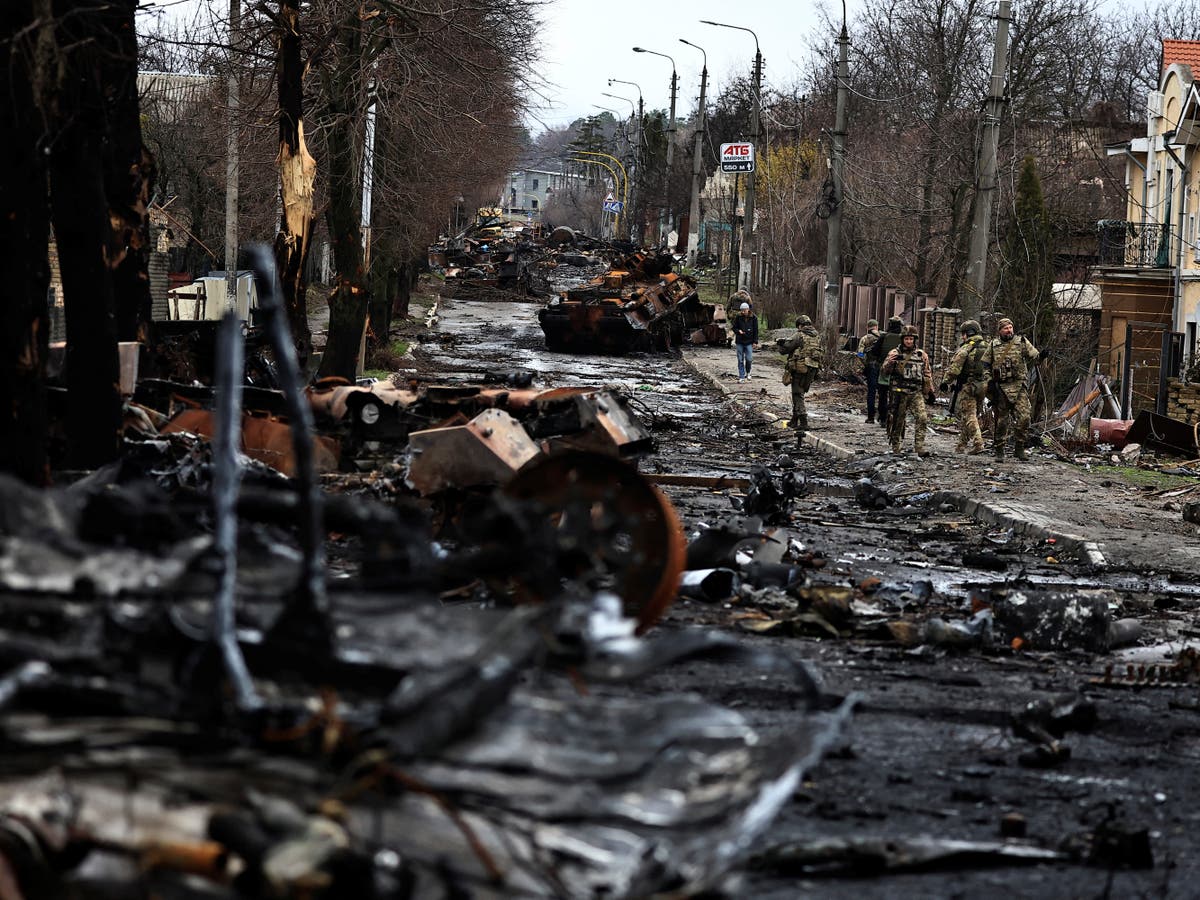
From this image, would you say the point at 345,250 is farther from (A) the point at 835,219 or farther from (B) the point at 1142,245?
(B) the point at 1142,245

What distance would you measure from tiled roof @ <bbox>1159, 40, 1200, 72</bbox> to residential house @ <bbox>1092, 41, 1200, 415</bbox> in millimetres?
24

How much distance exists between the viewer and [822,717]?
22.6 ft

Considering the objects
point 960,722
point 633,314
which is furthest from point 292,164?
point 633,314

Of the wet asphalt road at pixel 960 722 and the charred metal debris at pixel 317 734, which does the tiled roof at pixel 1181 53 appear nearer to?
the wet asphalt road at pixel 960 722

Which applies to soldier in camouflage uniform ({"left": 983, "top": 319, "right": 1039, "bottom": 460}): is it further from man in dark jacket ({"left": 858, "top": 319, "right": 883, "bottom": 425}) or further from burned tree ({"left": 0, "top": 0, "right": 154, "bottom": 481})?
burned tree ({"left": 0, "top": 0, "right": 154, "bottom": 481})

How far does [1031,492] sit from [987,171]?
300 inches

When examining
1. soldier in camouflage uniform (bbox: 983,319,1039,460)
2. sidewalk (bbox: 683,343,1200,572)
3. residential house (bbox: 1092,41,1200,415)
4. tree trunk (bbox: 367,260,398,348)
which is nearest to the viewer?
sidewalk (bbox: 683,343,1200,572)

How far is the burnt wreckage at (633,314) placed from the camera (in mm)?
37375

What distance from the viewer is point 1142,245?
1389 inches

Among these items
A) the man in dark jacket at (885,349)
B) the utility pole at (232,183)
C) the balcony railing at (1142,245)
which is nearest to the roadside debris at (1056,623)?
the man in dark jacket at (885,349)

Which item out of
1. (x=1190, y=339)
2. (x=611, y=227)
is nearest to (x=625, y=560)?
(x=1190, y=339)

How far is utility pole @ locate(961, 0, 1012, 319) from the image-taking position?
21953mm

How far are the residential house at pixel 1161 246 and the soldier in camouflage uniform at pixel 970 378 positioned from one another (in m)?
12.3

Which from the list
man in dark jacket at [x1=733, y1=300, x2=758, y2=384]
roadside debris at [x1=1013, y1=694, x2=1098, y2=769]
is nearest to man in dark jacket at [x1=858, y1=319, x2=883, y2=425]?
man in dark jacket at [x1=733, y1=300, x2=758, y2=384]
